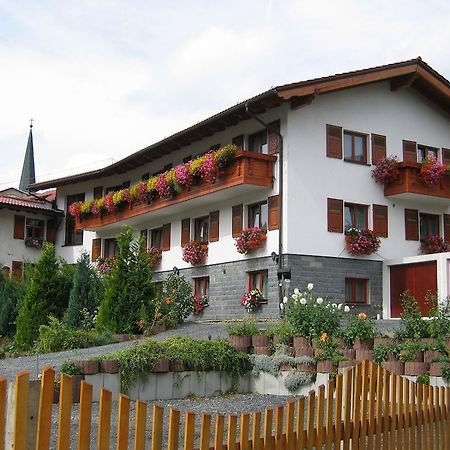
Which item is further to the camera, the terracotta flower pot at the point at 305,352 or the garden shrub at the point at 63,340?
the garden shrub at the point at 63,340

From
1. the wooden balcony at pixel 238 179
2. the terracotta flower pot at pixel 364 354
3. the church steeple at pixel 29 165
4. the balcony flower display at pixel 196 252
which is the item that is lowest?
the terracotta flower pot at pixel 364 354

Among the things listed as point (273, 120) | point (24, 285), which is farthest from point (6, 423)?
point (24, 285)

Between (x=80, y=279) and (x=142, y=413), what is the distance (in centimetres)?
2022

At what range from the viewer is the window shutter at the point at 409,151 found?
1048 inches

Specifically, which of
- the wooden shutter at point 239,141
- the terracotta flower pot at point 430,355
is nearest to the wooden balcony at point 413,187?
the wooden shutter at point 239,141

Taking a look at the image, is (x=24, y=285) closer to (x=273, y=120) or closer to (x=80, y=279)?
(x=80, y=279)

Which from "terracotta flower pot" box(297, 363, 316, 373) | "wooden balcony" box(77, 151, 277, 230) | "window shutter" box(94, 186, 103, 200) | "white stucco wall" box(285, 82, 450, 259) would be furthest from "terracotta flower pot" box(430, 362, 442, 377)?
"window shutter" box(94, 186, 103, 200)

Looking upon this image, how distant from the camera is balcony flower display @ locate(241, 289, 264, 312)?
24.3 metres

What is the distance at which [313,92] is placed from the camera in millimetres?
23625

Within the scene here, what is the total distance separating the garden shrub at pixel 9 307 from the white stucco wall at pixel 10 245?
10.3 m

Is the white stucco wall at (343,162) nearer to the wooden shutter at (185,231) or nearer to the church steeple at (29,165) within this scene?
the wooden shutter at (185,231)

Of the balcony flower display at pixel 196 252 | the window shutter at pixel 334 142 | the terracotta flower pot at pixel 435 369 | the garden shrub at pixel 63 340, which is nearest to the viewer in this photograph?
the terracotta flower pot at pixel 435 369

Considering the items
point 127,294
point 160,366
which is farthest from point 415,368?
point 127,294

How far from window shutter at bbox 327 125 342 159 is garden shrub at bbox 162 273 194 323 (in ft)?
22.3
